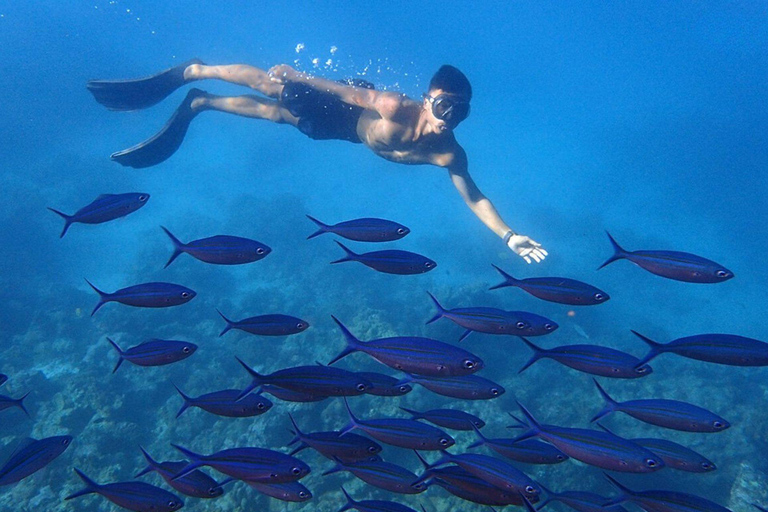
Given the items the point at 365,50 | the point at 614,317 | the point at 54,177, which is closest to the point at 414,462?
the point at 614,317

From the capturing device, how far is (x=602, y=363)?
9.74ft

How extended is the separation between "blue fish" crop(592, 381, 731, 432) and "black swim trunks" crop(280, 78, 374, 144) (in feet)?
24.2

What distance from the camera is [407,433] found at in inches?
116

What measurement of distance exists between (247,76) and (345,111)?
8.68 ft

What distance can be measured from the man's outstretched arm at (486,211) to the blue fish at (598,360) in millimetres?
3207

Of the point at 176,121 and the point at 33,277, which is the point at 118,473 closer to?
the point at 176,121

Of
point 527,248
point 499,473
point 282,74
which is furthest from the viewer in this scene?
point 282,74

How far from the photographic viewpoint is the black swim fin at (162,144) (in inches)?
379

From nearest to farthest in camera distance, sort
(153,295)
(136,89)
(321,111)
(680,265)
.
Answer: (680,265), (153,295), (321,111), (136,89)

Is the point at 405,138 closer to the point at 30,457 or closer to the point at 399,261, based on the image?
the point at 399,261

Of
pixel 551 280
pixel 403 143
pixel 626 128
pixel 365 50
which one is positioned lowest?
pixel 551 280

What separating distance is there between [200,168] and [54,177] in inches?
476

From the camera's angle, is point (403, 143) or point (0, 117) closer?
point (403, 143)

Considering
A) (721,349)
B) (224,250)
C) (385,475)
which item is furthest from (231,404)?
(721,349)
